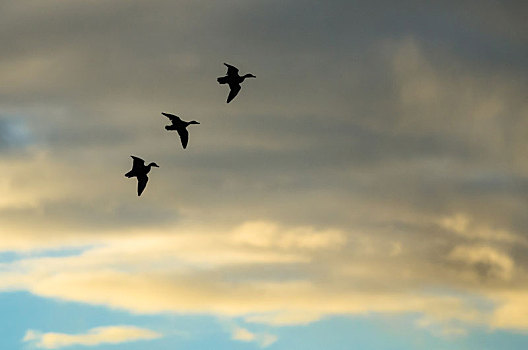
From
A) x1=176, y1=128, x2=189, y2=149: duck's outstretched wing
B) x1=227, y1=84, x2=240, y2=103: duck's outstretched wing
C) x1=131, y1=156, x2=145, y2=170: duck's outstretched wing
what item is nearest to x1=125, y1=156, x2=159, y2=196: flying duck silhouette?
x1=131, y1=156, x2=145, y2=170: duck's outstretched wing

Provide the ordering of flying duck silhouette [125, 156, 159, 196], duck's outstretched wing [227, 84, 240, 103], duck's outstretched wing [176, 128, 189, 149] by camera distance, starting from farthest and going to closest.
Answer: duck's outstretched wing [227, 84, 240, 103], duck's outstretched wing [176, 128, 189, 149], flying duck silhouette [125, 156, 159, 196]

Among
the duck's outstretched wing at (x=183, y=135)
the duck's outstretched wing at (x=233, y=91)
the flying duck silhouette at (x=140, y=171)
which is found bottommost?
the flying duck silhouette at (x=140, y=171)

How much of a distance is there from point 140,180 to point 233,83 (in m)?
12.3

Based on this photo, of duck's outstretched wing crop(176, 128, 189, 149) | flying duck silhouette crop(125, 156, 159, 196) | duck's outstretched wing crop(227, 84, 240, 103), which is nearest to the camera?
flying duck silhouette crop(125, 156, 159, 196)

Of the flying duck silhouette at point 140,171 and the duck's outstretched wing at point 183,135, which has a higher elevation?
the duck's outstretched wing at point 183,135

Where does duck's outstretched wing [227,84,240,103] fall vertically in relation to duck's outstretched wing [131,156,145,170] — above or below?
above

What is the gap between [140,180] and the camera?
4441 inches

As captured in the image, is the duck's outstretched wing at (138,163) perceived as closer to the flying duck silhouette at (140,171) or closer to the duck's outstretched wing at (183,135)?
the flying duck silhouette at (140,171)

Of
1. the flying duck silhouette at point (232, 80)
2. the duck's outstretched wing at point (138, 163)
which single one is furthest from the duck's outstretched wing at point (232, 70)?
the duck's outstretched wing at point (138, 163)

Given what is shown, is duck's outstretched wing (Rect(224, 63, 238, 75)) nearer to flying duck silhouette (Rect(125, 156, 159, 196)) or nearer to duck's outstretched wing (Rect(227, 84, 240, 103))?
duck's outstretched wing (Rect(227, 84, 240, 103))

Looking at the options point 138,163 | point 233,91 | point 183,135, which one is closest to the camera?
point 138,163

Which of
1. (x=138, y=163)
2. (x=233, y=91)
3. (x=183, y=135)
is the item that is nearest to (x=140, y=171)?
(x=138, y=163)

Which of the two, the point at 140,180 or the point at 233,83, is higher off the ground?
the point at 233,83

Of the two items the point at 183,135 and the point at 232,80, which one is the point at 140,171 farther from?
the point at 232,80
